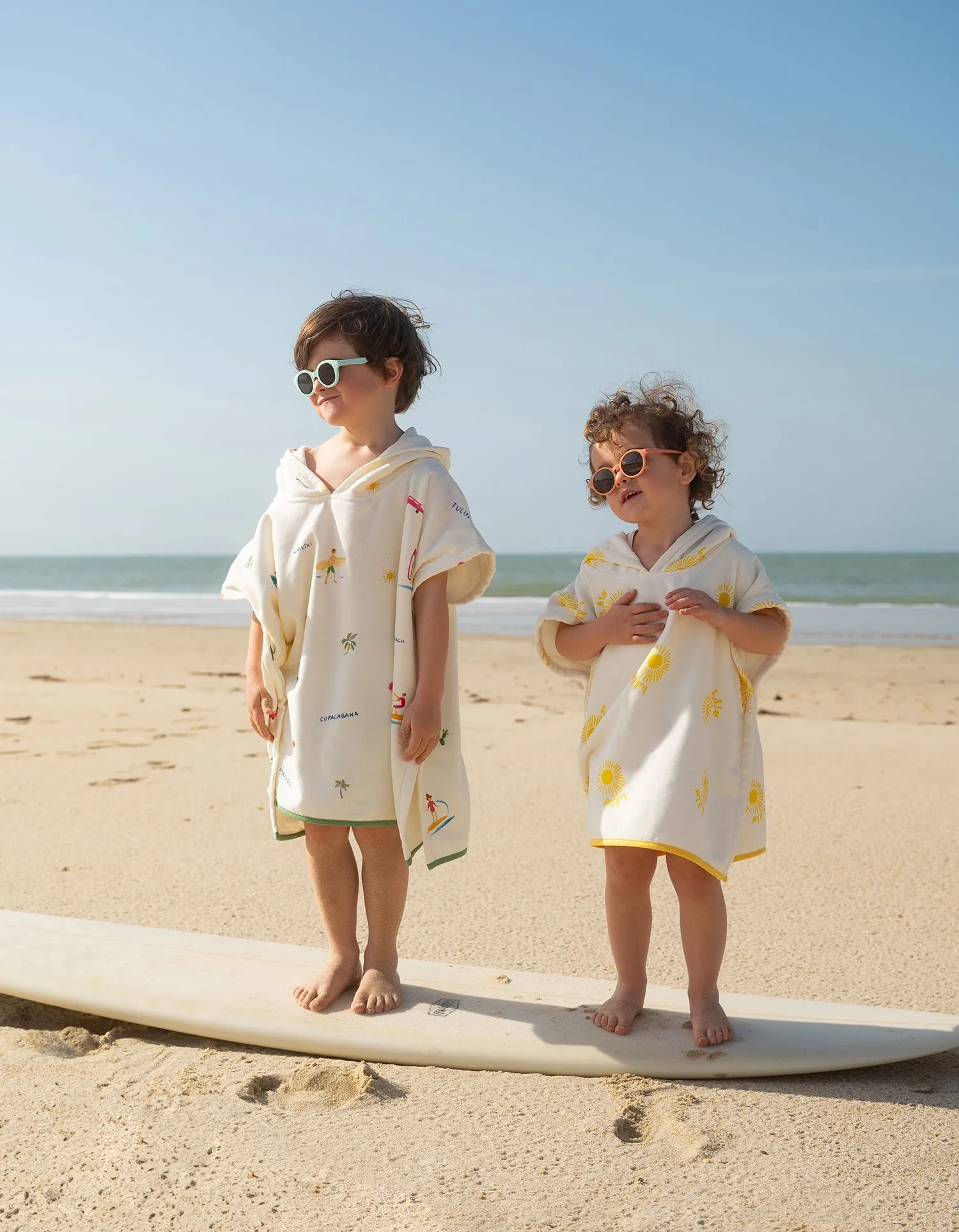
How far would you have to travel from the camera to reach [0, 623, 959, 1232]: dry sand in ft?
5.35

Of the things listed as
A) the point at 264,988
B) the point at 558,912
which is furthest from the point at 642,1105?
the point at 558,912

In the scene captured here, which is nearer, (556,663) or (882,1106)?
(882,1106)

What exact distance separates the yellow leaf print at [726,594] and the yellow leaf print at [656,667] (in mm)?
158

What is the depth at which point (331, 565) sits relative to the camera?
2.31 m

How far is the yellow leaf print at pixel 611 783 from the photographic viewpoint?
84.6 inches

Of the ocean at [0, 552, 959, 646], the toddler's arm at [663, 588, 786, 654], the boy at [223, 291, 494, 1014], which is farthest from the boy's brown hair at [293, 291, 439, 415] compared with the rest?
the ocean at [0, 552, 959, 646]

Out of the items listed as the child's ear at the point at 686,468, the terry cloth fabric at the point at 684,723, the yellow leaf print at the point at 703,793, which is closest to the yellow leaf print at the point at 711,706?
the terry cloth fabric at the point at 684,723

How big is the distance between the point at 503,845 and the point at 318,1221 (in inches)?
85.2

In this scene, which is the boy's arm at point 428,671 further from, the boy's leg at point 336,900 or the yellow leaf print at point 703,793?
the yellow leaf print at point 703,793

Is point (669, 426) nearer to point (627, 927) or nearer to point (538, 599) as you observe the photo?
point (627, 927)

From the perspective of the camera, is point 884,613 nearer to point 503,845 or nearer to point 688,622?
point 503,845

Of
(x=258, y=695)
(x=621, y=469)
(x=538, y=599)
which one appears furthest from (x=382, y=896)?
(x=538, y=599)

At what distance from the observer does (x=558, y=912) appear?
→ 3.07 meters

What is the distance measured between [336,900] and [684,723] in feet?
2.90
